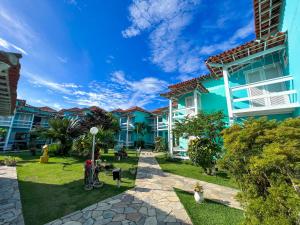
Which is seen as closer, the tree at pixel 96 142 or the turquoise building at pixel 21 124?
the tree at pixel 96 142

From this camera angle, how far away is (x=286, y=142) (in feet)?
9.77

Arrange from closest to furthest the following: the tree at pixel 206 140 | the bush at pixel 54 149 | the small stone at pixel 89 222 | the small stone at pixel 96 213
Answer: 1. the small stone at pixel 89 222
2. the small stone at pixel 96 213
3. the tree at pixel 206 140
4. the bush at pixel 54 149

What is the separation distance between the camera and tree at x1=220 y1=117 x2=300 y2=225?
2.48 m

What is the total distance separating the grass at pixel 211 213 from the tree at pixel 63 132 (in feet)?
48.2

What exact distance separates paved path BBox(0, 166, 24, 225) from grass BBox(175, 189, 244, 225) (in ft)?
16.9

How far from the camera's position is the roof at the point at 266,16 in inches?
321

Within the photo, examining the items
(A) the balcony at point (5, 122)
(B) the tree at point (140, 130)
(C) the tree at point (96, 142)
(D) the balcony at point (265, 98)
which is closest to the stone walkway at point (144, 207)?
(D) the balcony at point (265, 98)

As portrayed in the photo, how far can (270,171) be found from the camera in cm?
336

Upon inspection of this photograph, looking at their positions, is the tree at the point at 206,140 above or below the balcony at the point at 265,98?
below

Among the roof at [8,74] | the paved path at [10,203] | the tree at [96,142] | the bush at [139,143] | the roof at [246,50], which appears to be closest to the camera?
the roof at [8,74]

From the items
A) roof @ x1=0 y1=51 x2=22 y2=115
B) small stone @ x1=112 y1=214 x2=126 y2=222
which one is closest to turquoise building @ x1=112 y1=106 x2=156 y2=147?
roof @ x1=0 y1=51 x2=22 y2=115

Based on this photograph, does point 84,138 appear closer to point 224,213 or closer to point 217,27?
point 224,213

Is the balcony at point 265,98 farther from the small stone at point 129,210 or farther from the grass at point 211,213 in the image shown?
the small stone at point 129,210

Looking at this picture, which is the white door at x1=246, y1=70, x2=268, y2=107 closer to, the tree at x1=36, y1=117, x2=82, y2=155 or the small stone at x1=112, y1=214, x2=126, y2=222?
the small stone at x1=112, y1=214, x2=126, y2=222
